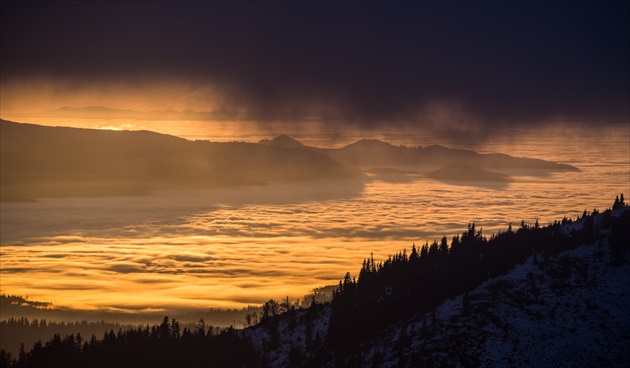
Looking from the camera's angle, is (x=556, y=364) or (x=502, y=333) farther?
(x=502, y=333)

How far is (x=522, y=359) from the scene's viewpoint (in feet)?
620

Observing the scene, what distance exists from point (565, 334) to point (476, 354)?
3017 centimetres

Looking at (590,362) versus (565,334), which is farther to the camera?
(565,334)

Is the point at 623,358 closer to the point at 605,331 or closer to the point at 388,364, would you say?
the point at 605,331

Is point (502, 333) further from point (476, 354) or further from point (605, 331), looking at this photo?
point (605, 331)

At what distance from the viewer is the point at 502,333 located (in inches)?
7849

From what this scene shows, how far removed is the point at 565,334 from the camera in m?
199

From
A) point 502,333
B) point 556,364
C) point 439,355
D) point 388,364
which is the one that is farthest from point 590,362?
point 388,364

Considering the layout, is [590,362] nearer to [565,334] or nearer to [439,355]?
[565,334]

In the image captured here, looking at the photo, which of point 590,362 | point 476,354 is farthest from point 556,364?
point 476,354

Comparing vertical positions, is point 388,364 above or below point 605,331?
below

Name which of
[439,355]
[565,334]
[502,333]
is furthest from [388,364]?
[565,334]

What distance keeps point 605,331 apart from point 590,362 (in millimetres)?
16177

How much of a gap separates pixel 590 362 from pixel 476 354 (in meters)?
30.4
